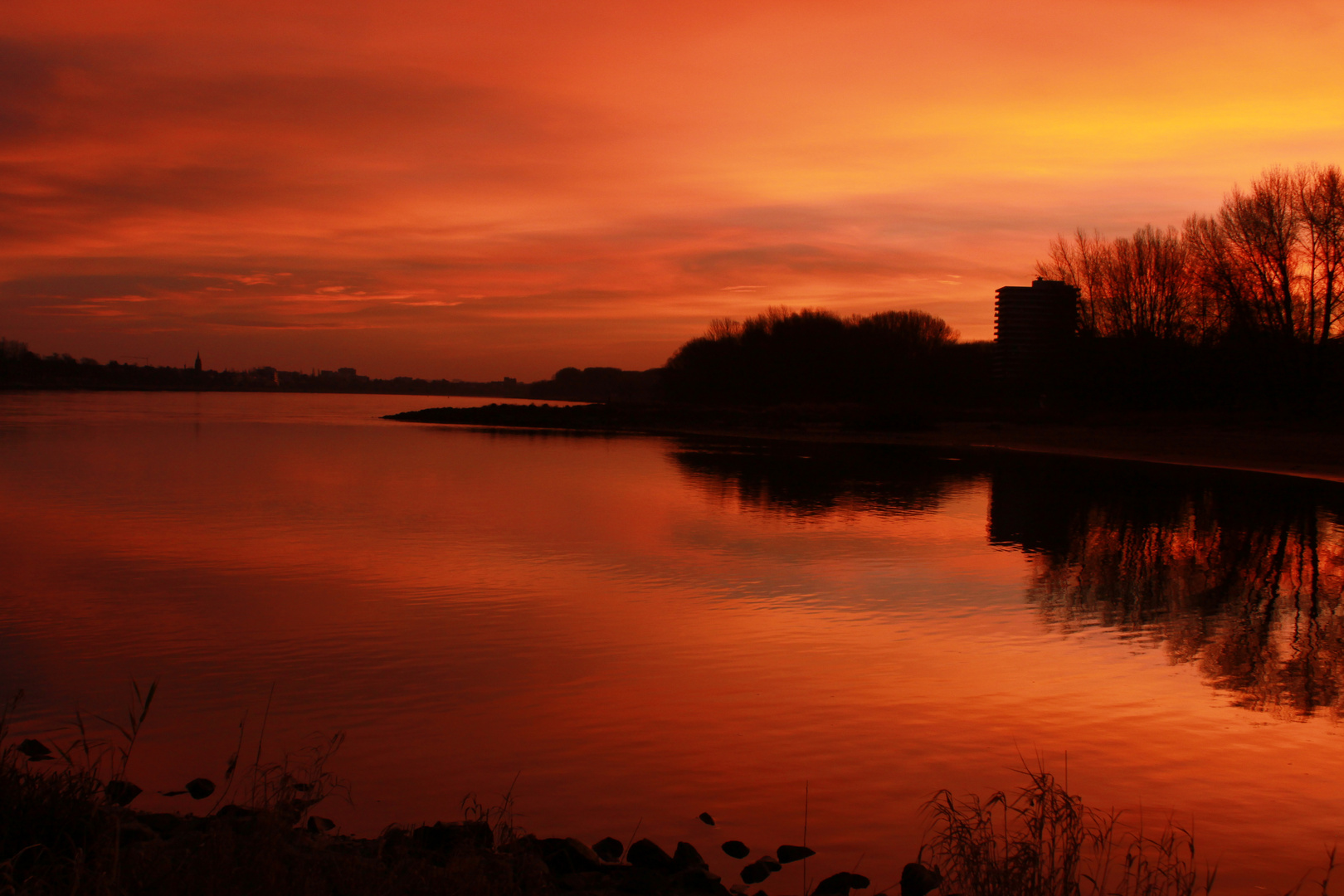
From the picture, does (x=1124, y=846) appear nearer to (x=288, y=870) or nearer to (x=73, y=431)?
(x=288, y=870)

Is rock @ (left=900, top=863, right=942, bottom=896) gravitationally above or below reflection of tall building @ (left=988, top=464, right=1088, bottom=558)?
below

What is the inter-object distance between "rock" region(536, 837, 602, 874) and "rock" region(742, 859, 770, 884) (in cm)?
67

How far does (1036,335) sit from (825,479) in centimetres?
5777

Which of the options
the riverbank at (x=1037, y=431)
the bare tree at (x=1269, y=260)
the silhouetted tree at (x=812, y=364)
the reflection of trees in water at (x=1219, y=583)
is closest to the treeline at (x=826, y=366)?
the silhouetted tree at (x=812, y=364)

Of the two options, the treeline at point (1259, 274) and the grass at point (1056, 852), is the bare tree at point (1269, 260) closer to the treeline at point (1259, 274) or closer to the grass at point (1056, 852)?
the treeline at point (1259, 274)

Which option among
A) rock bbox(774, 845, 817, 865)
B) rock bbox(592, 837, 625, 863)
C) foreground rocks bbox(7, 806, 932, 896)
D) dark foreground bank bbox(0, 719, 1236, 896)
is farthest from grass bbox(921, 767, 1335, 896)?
rock bbox(592, 837, 625, 863)

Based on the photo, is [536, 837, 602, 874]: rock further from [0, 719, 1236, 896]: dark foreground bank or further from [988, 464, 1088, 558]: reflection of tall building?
[988, 464, 1088, 558]: reflection of tall building

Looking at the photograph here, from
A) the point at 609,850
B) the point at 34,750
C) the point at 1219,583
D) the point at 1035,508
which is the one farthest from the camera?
the point at 1035,508

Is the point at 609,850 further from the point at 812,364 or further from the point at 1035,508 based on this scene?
the point at 812,364

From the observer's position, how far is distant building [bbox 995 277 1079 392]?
61375 mm

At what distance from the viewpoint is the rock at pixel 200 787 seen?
5.25 m

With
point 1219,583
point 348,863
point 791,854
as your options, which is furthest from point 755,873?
point 1219,583

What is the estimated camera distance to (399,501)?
65.8ft

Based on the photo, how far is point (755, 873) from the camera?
4.57 meters
